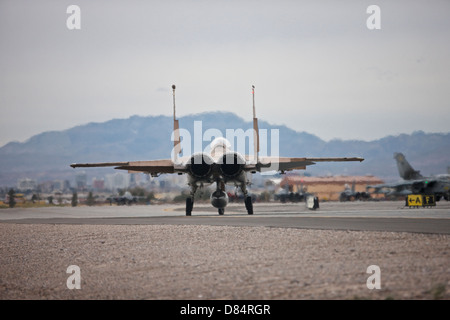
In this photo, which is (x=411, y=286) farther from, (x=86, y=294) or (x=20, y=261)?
(x=20, y=261)

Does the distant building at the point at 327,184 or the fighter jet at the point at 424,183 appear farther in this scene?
the distant building at the point at 327,184

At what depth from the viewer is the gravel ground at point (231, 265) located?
1045cm

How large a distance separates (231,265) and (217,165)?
15774mm

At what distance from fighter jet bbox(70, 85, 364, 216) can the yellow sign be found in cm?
994

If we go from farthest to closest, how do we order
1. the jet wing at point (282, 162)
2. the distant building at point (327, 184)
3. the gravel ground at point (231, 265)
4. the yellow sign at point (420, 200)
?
the distant building at point (327, 184)
the yellow sign at point (420, 200)
the jet wing at point (282, 162)
the gravel ground at point (231, 265)

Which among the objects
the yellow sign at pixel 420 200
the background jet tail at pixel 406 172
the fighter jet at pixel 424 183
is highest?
the background jet tail at pixel 406 172

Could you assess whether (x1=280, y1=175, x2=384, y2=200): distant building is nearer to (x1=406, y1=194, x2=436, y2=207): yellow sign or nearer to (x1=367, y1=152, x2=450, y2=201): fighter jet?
(x1=367, y1=152, x2=450, y2=201): fighter jet

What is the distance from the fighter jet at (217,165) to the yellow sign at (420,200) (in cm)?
994

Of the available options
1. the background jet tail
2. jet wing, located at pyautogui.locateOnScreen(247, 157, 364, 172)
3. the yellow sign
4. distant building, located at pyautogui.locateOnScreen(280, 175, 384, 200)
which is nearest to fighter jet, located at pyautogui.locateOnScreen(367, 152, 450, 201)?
the background jet tail

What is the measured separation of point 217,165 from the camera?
28.6m

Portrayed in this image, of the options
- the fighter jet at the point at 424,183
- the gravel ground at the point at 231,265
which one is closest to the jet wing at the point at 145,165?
the gravel ground at the point at 231,265

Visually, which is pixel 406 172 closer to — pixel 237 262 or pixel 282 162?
pixel 282 162

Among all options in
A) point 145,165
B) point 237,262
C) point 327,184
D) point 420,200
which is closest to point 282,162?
point 145,165

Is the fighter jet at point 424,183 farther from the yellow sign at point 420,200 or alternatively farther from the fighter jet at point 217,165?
the fighter jet at point 217,165
